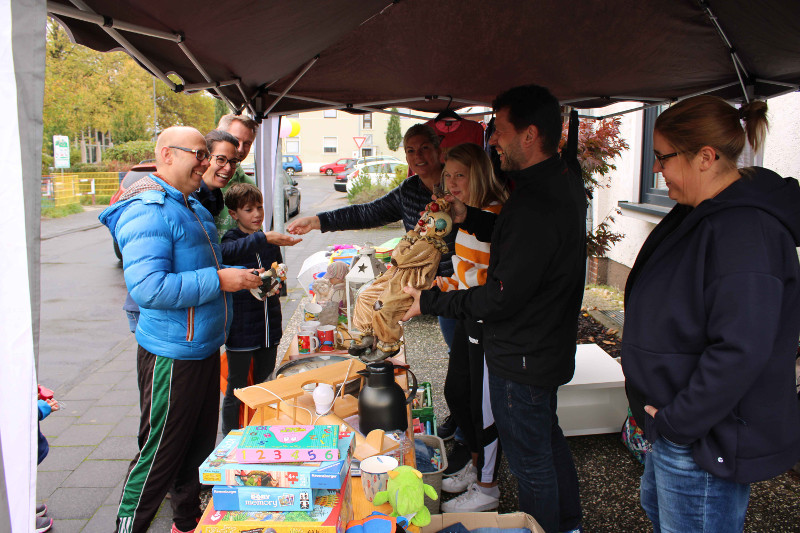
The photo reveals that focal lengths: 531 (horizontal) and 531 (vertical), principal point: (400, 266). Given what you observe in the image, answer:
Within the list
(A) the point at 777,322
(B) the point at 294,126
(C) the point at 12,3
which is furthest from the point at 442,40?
(B) the point at 294,126

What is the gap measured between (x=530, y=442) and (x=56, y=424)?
12.3 feet

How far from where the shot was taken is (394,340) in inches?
87.8

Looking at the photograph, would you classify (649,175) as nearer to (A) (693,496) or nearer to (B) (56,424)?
(A) (693,496)

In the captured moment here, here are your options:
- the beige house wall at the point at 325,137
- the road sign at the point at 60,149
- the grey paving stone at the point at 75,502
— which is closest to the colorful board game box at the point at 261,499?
the grey paving stone at the point at 75,502

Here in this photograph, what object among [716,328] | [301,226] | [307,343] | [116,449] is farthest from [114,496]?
[716,328]

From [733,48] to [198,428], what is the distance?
11.7ft

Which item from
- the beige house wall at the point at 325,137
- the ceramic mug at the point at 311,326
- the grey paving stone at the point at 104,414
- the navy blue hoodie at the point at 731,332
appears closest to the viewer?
the navy blue hoodie at the point at 731,332

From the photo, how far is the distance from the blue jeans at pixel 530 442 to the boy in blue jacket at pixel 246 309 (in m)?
1.51

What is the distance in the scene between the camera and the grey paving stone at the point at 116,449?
3.59m

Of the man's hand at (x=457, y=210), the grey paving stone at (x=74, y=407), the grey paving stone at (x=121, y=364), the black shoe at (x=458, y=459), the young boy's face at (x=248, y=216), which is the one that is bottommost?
the grey paving stone at (x=74, y=407)

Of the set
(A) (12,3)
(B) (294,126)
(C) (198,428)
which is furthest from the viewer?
(B) (294,126)

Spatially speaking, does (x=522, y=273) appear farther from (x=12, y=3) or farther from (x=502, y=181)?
(x=12, y=3)

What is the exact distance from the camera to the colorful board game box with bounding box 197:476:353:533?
4.54 ft

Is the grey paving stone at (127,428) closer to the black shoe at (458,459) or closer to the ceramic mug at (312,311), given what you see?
the ceramic mug at (312,311)
